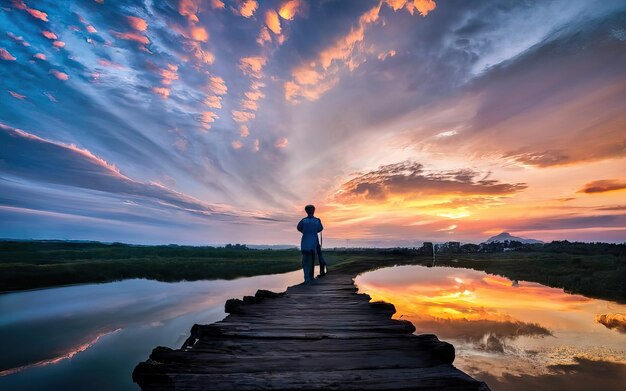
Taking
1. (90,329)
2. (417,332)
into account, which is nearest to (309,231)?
(417,332)

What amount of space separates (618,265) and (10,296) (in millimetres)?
43289

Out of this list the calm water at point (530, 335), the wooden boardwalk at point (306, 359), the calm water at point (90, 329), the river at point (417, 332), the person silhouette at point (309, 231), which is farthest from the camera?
the person silhouette at point (309, 231)

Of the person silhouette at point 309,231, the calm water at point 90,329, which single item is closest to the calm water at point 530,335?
the person silhouette at point 309,231

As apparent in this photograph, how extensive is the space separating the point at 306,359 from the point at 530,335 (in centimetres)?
979

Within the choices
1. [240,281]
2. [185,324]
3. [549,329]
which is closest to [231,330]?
[185,324]

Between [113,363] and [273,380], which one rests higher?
[273,380]

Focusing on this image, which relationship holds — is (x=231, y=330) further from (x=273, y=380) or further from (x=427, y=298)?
(x=427, y=298)

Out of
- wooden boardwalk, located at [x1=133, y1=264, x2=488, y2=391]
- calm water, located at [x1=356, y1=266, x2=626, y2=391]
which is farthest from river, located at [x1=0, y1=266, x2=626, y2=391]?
wooden boardwalk, located at [x1=133, y1=264, x2=488, y2=391]

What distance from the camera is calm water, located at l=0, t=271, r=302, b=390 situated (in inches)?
294

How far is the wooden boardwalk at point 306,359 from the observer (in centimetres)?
282

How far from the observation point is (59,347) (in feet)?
30.8

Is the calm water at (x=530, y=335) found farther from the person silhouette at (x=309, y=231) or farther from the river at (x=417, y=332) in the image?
the person silhouette at (x=309, y=231)

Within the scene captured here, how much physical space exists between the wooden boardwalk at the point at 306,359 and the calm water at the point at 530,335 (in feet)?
12.9

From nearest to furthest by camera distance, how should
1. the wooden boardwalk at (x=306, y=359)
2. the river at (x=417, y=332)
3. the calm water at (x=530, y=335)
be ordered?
the wooden boardwalk at (x=306, y=359)
the calm water at (x=530, y=335)
the river at (x=417, y=332)
